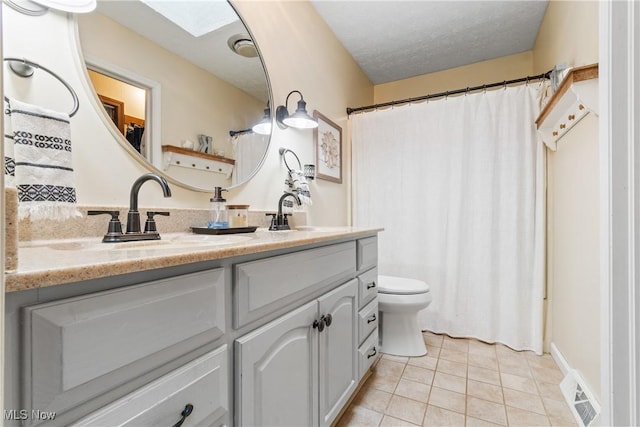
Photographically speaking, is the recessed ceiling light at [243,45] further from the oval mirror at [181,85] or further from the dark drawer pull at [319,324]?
the dark drawer pull at [319,324]

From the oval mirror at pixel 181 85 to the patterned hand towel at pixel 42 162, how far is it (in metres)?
0.22

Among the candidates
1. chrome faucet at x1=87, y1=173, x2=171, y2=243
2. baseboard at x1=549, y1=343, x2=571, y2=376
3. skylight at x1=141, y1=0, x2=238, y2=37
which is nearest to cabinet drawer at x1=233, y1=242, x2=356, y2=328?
chrome faucet at x1=87, y1=173, x2=171, y2=243

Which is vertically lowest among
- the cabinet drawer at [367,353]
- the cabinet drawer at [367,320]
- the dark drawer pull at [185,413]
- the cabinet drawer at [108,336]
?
the cabinet drawer at [367,353]

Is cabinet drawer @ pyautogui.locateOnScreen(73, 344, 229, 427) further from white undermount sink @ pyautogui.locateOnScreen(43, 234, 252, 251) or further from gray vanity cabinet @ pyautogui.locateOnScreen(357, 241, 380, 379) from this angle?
gray vanity cabinet @ pyautogui.locateOnScreen(357, 241, 380, 379)

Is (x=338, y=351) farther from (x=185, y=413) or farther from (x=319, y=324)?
(x=185, y=413)

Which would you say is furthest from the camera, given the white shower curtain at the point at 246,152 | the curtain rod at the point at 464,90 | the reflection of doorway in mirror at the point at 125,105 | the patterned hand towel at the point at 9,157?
the curtain rod at the point at 464,90

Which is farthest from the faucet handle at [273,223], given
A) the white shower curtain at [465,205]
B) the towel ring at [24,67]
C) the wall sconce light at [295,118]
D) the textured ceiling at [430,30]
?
the textured ceiling at [430,30]

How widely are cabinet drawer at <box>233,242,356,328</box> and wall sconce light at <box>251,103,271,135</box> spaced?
30.8 inches

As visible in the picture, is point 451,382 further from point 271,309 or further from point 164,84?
point 164,84

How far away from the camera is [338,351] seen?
118 centimetres

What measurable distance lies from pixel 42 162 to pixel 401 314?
6.27 ft

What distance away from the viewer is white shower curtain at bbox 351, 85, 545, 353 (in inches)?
80.3

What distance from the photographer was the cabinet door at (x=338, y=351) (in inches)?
42.0

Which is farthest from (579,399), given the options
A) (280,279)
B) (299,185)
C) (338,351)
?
(299,185)
